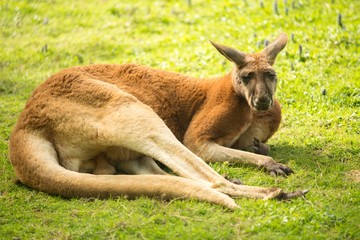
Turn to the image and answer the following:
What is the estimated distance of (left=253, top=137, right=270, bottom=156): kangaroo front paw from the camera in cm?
696

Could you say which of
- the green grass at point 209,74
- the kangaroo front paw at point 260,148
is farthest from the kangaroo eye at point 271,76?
the green grass at point 209,74

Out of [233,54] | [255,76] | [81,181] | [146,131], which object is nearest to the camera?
[81,181]

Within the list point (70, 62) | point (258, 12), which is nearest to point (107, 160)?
point (70, 62)

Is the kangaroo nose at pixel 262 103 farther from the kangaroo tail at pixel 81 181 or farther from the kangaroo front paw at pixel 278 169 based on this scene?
the kangaroo tail at pixel 81 181

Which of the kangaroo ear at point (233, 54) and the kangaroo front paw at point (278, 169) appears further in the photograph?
the kangaroo ear at point (233, 54)

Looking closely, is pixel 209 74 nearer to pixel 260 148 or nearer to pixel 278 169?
pixel 260 148

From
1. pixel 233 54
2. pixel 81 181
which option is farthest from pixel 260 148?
pixel 81 181

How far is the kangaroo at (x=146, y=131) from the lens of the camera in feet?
18.4

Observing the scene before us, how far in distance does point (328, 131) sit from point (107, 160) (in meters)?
2.65

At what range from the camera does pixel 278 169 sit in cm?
629

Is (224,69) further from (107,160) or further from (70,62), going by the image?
(107,160)

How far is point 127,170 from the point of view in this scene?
642 centimetres

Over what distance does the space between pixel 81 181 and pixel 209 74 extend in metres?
4.41

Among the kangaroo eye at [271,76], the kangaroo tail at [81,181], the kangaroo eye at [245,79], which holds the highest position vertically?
the kangaroo eye at [271,76]
